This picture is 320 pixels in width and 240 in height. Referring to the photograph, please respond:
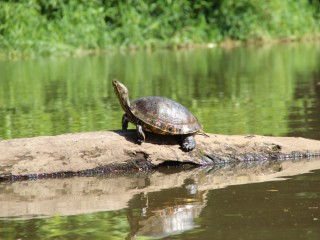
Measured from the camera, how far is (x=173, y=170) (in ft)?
29.9

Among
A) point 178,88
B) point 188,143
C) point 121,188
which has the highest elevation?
point 188,143

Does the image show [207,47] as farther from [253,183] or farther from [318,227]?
[318,227]

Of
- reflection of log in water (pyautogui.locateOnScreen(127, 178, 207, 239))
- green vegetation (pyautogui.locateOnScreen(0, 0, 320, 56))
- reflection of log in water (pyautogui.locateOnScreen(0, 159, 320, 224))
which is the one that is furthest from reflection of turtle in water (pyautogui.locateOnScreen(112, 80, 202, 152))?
green vegetation (pyautogui.locateOnScreen(0, 0, 320, 56))

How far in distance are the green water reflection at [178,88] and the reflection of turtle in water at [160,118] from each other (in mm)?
2136

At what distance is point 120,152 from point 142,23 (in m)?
20.3

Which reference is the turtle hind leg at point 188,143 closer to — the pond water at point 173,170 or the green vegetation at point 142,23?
the pond water at point 173,170

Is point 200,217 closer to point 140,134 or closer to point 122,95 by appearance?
point 140,134

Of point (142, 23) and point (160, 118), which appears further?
point (142, 23)

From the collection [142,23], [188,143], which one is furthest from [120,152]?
[142,23]

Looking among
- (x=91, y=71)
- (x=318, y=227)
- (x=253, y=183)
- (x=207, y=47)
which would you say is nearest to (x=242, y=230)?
(x=318, y=227)

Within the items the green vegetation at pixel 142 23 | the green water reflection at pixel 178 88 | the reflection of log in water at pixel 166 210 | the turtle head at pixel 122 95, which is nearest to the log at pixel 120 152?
the turtle head at pixel 122 95

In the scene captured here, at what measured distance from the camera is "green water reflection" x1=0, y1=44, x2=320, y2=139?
12.5m

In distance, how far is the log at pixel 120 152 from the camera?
28.6ft

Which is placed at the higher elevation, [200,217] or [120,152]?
[120,152]
